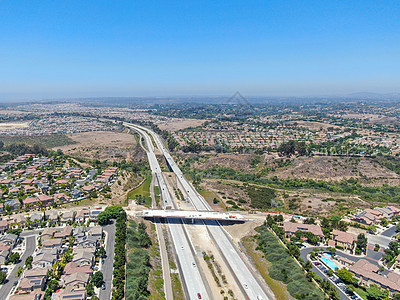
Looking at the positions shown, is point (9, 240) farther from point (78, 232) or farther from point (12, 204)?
point (12, 204)

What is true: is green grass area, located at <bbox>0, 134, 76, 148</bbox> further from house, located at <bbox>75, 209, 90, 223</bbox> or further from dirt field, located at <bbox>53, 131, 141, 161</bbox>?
house, located at <bbox>75, 209, 90, 223</bbox>

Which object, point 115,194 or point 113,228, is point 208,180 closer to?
point 115,194

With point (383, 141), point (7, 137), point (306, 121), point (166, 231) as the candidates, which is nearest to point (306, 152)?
point (383, 141)

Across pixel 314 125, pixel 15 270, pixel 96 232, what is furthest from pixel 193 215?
pixel 314 125

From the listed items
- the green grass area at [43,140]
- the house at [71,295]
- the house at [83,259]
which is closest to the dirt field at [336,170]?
the house at [83,259]

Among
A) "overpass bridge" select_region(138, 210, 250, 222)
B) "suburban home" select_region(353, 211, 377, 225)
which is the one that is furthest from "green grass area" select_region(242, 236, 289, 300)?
"suburban home" select_region(353, 211, 377, 225)

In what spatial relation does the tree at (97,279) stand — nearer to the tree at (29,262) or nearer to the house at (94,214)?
the tree at (29,262)
